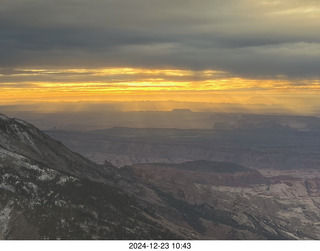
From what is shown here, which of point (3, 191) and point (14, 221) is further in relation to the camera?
point (3, 191)

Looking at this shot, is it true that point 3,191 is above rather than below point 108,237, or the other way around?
above
